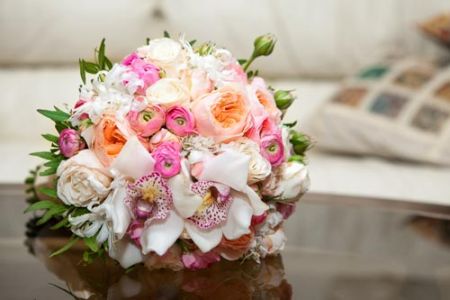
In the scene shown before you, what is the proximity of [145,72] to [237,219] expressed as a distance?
0.67 feet

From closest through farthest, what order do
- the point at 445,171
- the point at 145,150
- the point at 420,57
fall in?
1. the point at 145,150
2. the point at 445,171
3. the point at 420,57

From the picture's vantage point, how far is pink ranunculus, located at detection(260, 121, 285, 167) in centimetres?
89

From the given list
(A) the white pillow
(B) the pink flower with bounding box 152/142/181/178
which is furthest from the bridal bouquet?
(A) the white pillow

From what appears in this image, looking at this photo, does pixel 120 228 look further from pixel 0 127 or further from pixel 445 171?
pixel 0 127

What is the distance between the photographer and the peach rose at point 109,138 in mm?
852

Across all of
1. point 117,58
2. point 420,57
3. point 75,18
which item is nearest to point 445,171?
point 420,57

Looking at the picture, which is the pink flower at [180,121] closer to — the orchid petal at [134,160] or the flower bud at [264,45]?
the orchid petal at [134,160]

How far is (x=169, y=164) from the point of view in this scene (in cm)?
83

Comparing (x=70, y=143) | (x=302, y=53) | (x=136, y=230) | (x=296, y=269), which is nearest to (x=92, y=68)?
(x=70, y=143)

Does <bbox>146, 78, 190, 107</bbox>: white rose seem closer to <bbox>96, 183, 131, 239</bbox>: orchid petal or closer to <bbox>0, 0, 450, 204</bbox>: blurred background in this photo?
<bbox>96, 183, 131, 239</bbox>: orchid petal

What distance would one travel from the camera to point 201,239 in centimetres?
86

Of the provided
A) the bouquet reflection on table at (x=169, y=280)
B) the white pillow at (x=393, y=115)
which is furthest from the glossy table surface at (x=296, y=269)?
the white pillow at (x=393, y=115)

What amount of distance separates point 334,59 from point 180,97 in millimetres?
1447

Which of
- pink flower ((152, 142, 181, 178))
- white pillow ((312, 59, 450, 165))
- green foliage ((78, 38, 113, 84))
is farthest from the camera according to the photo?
white pillow ((312, 59, 450, 165))
